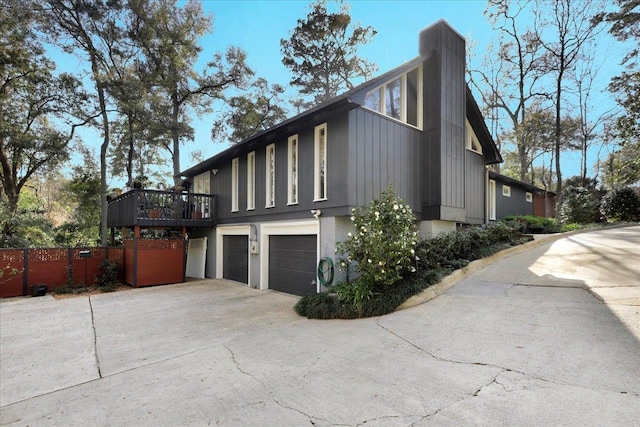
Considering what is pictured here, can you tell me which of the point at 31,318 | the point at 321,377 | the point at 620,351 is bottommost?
the point at 31,318

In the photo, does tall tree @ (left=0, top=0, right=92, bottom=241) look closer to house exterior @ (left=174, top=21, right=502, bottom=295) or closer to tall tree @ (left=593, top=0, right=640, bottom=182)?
house exterior @ (left=174, top=21, right=502, bottom=295)

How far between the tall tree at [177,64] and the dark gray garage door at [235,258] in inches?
260

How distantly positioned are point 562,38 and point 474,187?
595 inches

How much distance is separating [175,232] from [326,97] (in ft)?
39.1

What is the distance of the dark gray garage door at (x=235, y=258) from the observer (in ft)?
36.3

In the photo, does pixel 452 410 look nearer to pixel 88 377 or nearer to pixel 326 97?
pixel 88 377

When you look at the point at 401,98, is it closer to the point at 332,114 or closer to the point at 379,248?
the point at 332,114

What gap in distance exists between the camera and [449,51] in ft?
30.7

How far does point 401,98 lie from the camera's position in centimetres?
873

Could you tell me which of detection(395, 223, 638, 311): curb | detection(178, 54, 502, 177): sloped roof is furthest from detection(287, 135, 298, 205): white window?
detection(395, 223, 638, 311): curb

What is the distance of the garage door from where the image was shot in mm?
8281

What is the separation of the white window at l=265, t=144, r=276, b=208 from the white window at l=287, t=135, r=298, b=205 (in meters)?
0.81

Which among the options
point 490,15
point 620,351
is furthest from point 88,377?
point 490,15

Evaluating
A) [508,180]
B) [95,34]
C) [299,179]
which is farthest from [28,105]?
[508,180]
